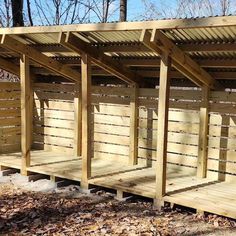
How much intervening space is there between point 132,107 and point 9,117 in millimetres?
3019

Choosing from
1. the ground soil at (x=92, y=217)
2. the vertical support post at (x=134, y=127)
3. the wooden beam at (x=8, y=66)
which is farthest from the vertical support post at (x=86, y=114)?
the wooden beam at (x=8, y=66)

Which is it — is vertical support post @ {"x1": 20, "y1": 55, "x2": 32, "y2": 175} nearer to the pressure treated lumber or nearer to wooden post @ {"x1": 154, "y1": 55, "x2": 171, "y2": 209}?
the pressure treated lumber

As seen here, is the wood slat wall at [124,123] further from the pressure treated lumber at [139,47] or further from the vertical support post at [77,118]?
the pressure treated lumber at [139,47]

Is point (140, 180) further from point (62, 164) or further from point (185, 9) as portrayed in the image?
point (185, 9)

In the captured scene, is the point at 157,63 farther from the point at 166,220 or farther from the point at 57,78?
the point at 57,78

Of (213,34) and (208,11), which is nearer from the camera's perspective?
Answer: (213,34)

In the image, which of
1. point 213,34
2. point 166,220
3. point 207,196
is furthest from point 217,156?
point 213,34

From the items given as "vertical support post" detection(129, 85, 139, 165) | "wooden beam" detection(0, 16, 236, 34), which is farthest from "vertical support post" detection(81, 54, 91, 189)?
"vertical support post" detection(129, 85, 139, 165)

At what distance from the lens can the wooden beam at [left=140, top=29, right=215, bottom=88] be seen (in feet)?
17.0

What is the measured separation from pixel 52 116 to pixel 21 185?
2218 millimetres

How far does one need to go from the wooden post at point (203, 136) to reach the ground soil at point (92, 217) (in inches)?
47.8

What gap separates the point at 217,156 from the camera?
680 cm

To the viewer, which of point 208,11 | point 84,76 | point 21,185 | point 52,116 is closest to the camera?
point 84,76

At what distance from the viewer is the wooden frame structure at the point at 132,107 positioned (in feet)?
18.3
